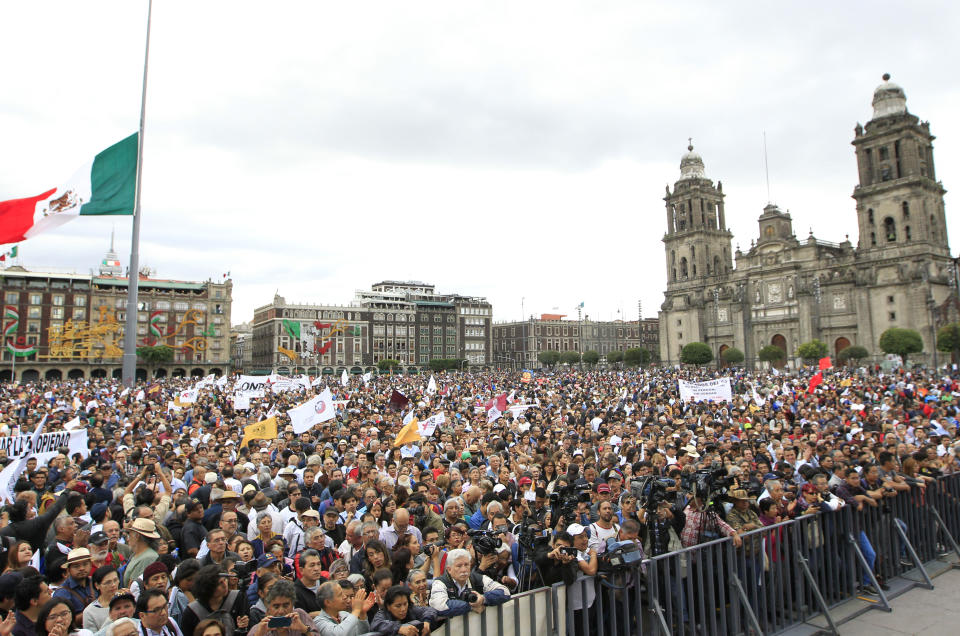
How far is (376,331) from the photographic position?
369ft

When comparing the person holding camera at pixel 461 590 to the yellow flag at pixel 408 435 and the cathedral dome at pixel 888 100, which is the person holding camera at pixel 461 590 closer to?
the yellow flag at pixel 408 435

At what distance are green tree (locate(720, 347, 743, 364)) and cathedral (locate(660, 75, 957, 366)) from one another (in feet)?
8.82

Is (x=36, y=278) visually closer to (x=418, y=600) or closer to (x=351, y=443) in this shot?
(x=351, y=443)

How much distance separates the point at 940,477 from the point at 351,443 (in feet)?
33.7

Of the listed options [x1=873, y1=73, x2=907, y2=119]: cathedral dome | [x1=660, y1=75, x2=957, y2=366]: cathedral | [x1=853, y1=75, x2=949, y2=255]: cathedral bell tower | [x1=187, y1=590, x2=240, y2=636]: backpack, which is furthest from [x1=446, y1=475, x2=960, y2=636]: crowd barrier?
[x1=873, y1=73, x2=907, y2=119]: cathedral dome

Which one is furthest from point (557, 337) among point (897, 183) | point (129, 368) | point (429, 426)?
point (429, 426)

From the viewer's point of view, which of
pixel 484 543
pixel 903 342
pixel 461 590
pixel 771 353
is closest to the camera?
pixel 461 590

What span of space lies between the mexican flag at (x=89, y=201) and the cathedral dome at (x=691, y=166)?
81.1m

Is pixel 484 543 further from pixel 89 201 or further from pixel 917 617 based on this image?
pixel 89 201

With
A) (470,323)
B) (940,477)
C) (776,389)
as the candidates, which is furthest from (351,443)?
(470,323)

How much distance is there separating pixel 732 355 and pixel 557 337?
176ft

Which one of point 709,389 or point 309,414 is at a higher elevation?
point 709,389

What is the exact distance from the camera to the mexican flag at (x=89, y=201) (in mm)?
16000

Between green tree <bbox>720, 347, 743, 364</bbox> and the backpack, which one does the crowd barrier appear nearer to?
the backpack
